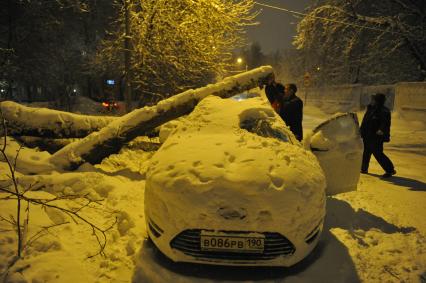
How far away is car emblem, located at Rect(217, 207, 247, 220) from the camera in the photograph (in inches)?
123

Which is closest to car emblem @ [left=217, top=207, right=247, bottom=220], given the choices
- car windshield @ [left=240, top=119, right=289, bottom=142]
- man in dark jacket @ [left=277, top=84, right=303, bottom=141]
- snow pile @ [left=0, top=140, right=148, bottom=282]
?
snow pile @ [left=0, top=140, right=148, bottom=282]

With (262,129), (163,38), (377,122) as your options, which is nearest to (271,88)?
(377,122)

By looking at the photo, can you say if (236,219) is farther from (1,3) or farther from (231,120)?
(1,3)

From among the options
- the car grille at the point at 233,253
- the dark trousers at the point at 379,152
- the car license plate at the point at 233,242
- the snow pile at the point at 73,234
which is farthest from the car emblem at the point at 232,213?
the dark trousers at the point at 379,152

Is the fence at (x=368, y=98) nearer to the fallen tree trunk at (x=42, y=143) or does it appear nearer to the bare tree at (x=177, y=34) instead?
the bare tree at (x=177, y=34)

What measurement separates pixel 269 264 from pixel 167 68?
11366 millimetres

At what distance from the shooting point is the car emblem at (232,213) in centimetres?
313

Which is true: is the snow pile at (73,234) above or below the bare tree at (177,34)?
below

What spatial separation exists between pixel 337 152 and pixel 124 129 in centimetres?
364

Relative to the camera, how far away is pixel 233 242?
10.4 feet

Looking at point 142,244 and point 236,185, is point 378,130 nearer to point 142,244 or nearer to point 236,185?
point 236,185

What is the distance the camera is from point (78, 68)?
→ 33.2 metres

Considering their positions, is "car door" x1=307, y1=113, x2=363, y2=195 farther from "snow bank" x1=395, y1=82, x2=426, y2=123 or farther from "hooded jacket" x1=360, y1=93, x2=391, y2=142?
"snow bank" x1=395, y1=82, x2=426, y2=123

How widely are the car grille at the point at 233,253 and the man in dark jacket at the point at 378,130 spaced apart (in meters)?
5.20
